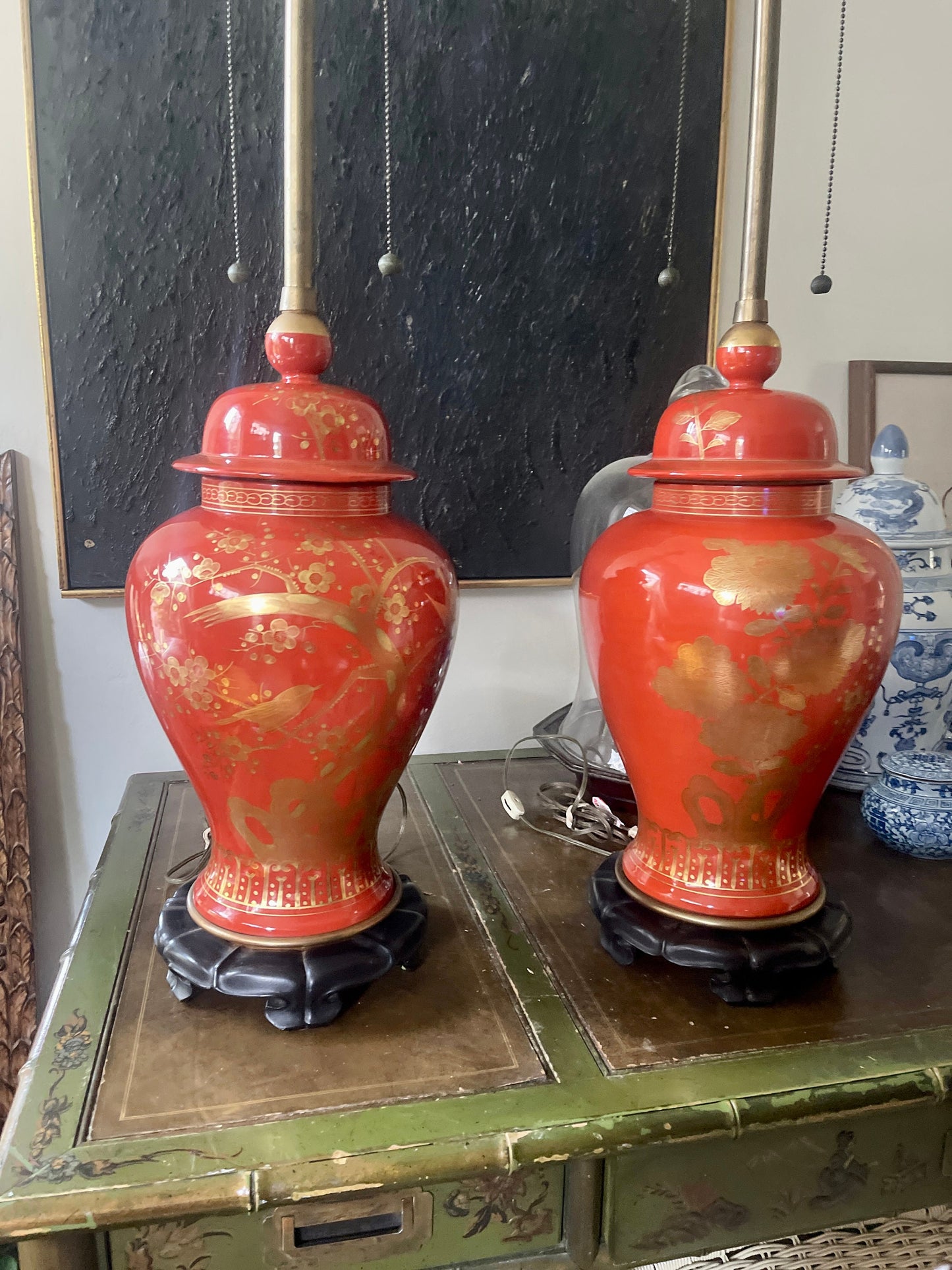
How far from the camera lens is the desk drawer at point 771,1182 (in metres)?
0.58

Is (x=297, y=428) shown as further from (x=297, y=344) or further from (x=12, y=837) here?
(x=12, y=837)

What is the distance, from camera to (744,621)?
59 centimetres

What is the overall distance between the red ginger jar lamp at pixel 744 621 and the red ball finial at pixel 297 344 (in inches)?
10.2

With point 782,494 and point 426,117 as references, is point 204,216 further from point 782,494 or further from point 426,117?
point 782,494

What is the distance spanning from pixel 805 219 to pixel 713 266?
0.54ft

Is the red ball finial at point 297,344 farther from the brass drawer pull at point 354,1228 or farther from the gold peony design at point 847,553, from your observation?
the brass drawer pull at point 354,1228

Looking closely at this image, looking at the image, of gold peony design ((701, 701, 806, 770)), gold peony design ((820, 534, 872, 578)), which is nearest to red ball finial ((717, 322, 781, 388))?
gold peony design ((820, 534, 872, 578))

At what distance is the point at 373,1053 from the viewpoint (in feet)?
1.97

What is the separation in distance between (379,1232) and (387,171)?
3.38 ft

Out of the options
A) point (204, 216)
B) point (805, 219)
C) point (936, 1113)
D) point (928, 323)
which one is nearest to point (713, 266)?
point (805, 219)

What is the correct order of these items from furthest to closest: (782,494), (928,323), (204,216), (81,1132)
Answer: (928,323) → (204,216) → (782,494) → (81,1132)

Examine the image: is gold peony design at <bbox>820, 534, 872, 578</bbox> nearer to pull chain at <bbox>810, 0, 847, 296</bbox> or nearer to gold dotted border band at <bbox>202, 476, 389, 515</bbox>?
gold dotted border band at <bbox>202, 476, 389, 515</bbox>

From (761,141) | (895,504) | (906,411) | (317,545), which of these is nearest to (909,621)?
(895,504)

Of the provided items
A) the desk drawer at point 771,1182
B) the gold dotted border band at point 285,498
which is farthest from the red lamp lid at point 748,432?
the desk drawer at point 771,1182
